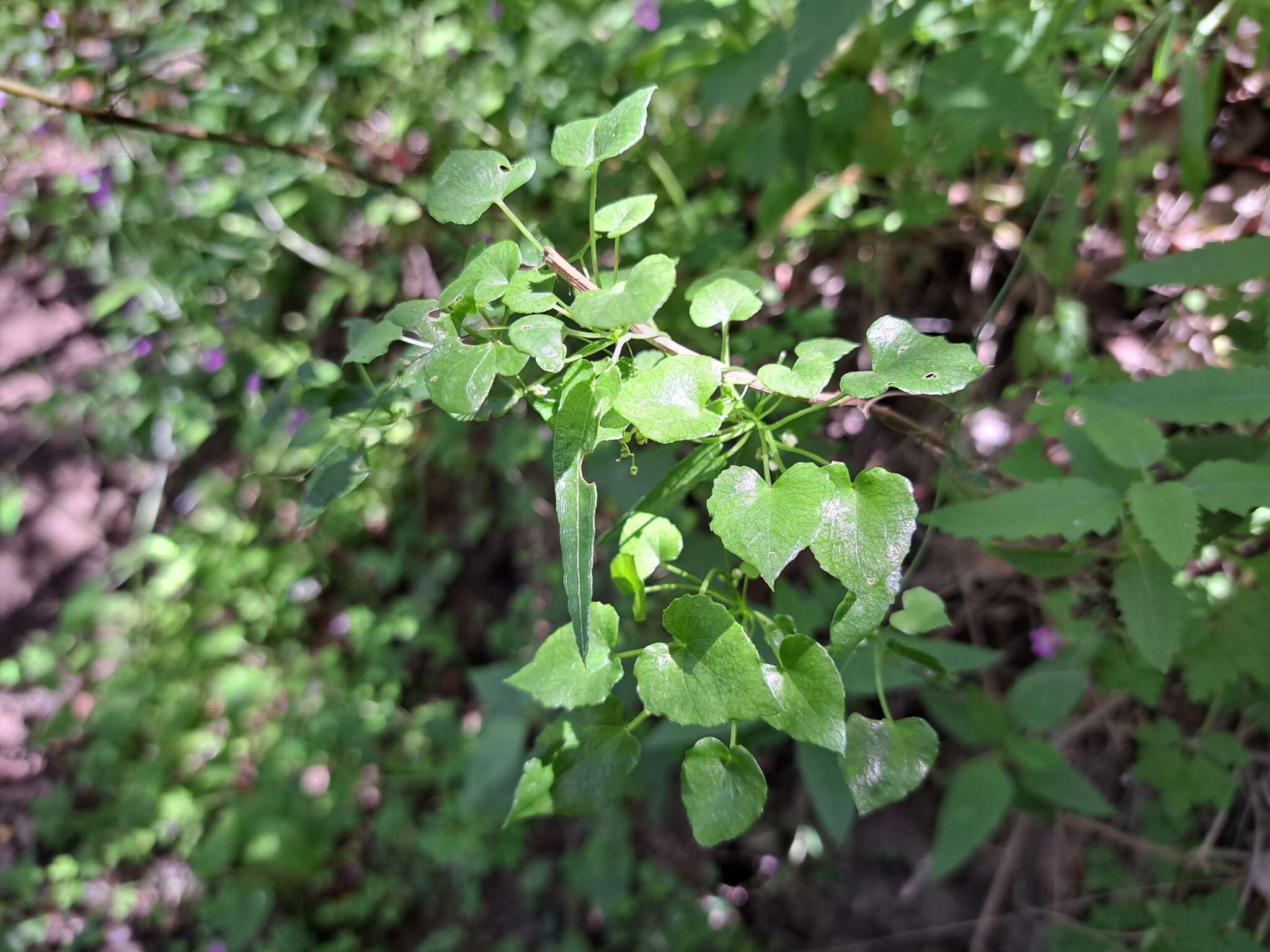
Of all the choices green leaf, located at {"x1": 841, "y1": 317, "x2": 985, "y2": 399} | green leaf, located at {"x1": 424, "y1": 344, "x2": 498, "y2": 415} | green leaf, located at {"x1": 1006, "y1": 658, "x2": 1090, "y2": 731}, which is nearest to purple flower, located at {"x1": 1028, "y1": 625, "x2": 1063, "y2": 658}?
green leaf, located at {"x1": 1006, "y1": 658, "x2": 1090, "y2": 731}

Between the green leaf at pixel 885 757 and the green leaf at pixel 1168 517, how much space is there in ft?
1.16

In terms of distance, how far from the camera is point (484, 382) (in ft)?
1.94

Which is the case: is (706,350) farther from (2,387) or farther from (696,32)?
(2,387)

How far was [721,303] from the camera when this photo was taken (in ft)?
2.24

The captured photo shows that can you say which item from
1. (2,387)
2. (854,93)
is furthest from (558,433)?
(2,387)

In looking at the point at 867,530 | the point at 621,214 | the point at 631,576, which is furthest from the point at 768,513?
the point at 621,214

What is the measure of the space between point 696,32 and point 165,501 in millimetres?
2595

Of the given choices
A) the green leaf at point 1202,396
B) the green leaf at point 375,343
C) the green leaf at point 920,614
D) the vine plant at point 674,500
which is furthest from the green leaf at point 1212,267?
the green leaf at point 375,343

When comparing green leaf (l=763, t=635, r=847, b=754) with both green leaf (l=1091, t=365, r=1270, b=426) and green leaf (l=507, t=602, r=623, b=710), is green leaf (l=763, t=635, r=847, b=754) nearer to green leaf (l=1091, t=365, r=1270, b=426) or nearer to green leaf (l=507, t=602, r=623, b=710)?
green leaf (l=507, t=602, r=623, b=710)

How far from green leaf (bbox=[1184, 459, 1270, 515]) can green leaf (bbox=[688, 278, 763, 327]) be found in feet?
1.83

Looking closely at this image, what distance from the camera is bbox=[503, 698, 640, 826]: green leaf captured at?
0.66m

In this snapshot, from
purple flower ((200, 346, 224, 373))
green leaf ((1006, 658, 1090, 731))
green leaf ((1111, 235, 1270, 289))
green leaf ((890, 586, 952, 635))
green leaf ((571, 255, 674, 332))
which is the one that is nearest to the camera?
green leaf ((571, 255, 674, 332))

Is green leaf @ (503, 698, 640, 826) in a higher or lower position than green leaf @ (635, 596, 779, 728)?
lower

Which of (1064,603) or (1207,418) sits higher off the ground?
(1207,418)
